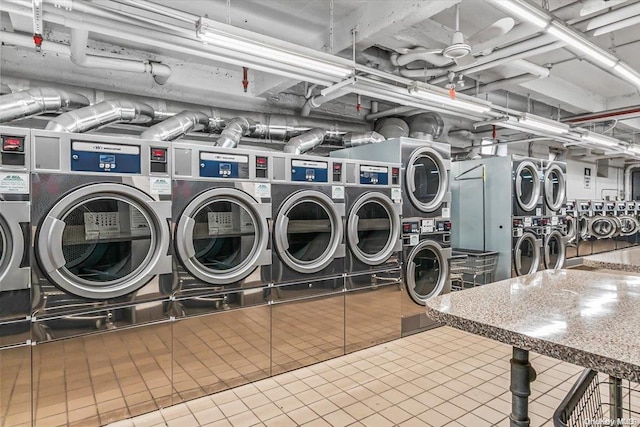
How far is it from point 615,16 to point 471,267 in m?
3.16

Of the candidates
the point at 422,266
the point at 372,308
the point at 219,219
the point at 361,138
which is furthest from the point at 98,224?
the point at 422,266

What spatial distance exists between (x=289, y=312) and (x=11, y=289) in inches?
75.0

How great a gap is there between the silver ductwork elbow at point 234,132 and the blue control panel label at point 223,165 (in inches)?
33.2

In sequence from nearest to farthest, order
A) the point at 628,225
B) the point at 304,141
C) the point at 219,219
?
the point at 219,219
the point at 304,141
the point at 628,225

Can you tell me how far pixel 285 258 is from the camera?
3162 mm

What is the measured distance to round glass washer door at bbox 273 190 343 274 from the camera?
3.20m

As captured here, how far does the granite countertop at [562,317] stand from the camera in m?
0.91

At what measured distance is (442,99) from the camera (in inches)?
153

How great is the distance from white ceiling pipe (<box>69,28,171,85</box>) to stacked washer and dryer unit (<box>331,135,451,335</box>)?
7.15 feet

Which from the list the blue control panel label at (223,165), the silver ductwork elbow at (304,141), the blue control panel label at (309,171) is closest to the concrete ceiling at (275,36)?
the silver ductwork elbow at (304,141)

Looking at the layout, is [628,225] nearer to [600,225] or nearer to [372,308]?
[600,225]

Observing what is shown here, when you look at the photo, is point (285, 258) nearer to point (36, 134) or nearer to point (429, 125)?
point (36, 134)

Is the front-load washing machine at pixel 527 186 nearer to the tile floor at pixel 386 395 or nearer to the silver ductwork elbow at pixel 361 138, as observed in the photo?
the silver ductwork elbow at pixel 361 138

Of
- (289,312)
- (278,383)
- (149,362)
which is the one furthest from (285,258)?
(149,362)
